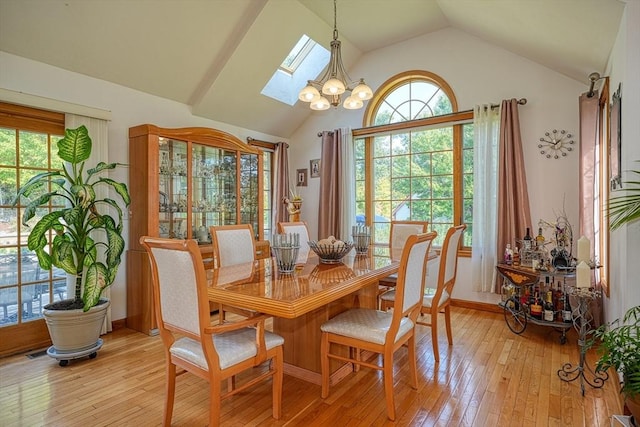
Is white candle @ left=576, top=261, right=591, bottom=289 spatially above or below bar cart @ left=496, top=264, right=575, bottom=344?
above

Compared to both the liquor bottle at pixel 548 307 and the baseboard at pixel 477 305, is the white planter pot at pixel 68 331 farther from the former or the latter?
the liquor bottle at pixel 548 307

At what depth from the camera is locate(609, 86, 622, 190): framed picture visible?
219cm

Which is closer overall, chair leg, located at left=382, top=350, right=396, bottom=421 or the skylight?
chair leg, located at left=382, top=350, right=396, bottom=421

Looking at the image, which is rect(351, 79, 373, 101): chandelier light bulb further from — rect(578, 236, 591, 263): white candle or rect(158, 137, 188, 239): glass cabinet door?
rect(158, 137, 188, 239): glass cabinet door

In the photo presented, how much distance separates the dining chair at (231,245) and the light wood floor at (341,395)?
87cm

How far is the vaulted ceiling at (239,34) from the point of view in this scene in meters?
2.58

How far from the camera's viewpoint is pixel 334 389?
224 cm

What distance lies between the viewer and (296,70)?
190 inches

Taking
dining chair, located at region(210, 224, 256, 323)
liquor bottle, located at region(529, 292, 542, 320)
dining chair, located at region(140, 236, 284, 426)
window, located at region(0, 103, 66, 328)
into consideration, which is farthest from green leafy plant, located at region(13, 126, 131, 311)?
liquor bottle, located at region(529, 292, 542, 320)

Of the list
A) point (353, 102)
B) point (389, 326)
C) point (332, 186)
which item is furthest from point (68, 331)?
point (332, 186)

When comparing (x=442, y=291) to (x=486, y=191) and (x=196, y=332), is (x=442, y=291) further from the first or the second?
(x=196, y=332)

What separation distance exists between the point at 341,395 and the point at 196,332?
42.2 inches

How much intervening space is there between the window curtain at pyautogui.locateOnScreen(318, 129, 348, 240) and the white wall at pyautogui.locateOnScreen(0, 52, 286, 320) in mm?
1647

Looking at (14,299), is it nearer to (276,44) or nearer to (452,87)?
(276,44)
